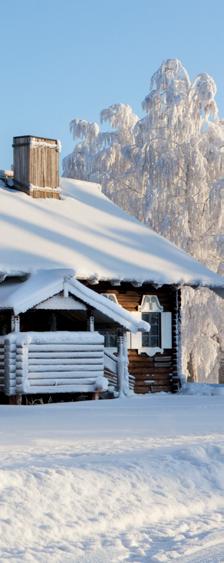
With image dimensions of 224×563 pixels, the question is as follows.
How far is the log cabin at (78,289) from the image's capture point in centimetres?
2475

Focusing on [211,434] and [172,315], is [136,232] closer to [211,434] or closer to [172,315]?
[172,315]

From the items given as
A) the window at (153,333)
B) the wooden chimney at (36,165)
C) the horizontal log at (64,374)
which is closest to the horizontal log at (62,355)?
the horizontal log at (64,374)

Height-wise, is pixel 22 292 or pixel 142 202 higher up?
pixel 142 202

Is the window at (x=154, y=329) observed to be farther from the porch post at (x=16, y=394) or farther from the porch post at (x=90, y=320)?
the porch post at (x=16, y=394)

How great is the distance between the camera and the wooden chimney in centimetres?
3053

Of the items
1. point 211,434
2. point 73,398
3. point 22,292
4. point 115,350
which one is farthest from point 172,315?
point 211,434

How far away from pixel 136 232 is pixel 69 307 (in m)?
6.35

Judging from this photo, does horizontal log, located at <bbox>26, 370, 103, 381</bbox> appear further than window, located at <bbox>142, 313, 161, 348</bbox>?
No

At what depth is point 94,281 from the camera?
26.8 m

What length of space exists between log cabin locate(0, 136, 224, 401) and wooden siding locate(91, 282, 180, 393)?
26mm

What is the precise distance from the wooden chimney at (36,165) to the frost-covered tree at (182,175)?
692 cm

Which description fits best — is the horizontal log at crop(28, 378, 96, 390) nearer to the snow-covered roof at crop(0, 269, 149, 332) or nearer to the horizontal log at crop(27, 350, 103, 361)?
the horizontal log at crop(27, 350, 103, 361)

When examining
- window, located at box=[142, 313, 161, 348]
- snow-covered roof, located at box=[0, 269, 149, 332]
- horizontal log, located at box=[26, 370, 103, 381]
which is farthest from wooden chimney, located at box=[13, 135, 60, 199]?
horizontal log, located at box=[26, 370, 103, 381]

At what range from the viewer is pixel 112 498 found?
1069cm
